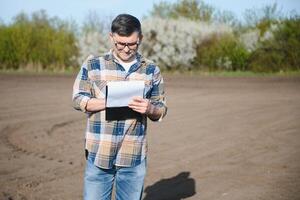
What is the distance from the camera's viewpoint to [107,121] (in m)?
3.68

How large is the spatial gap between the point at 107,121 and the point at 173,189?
365cm

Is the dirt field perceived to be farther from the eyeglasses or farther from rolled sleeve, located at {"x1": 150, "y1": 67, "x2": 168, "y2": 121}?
the eyeglasses

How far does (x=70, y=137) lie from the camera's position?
36.5 feet

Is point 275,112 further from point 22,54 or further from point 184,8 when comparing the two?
point 184,8

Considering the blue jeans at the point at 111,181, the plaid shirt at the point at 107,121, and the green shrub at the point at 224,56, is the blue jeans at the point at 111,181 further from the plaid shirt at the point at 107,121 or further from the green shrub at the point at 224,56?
the green shrub at the point at 224,56

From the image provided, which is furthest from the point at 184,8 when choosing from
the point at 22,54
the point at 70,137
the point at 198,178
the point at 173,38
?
the point at 198,178

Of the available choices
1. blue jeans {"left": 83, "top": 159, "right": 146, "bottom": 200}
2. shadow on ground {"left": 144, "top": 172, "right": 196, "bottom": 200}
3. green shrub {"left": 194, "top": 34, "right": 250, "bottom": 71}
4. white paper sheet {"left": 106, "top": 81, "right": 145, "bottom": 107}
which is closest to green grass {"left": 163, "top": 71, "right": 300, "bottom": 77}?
green shrub {"left": 194, "top": 34, "right": 250, "bottom": 71}

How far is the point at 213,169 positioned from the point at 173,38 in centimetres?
2691

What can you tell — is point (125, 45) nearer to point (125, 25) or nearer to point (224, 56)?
point (125, 25)

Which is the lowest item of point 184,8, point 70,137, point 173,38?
point 70,137

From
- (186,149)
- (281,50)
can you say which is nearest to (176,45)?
(281,50)

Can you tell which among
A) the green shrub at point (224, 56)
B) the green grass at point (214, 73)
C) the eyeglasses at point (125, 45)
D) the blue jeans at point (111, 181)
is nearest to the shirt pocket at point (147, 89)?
the eyeglasses at point (125, 45)

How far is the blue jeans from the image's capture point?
3.82 meters

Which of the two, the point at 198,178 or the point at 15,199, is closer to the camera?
the point at 15,199
